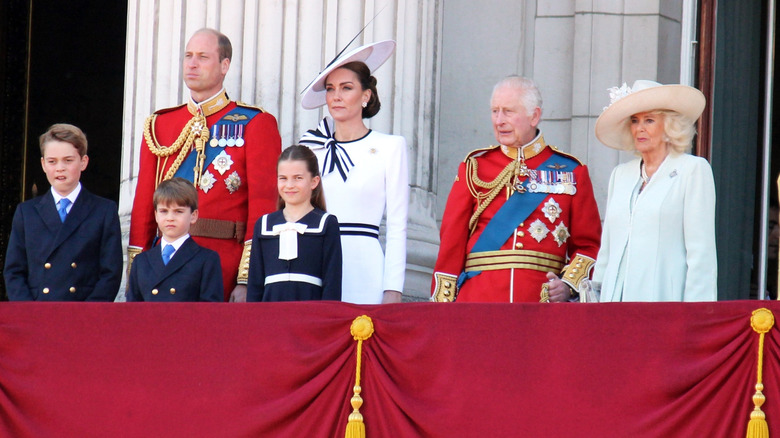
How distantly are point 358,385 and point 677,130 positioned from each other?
5.85 ft

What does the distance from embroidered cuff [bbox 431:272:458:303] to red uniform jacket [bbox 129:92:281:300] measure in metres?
0.82

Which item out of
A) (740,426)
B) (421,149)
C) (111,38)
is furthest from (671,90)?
(111,38)

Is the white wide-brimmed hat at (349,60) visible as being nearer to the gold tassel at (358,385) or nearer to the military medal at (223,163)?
the military medal at (223,163)

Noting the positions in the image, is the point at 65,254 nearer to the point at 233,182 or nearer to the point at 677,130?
the point at 233,182

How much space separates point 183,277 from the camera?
6.46 m

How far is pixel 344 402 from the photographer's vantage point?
5.73m

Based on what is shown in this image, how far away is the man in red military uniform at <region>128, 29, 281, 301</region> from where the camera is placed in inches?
277

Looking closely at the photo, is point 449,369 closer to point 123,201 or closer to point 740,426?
point 740,426

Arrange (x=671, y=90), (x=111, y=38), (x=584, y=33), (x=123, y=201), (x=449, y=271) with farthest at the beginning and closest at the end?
(x=111, y=38) < (x=584, y=33) < (x=123, y=201) < (x=449, y=271) < (x=671, y=90)

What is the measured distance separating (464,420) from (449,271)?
52.7 inches

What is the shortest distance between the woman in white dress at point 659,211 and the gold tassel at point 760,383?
2.13 ft

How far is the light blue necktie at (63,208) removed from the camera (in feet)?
22.0

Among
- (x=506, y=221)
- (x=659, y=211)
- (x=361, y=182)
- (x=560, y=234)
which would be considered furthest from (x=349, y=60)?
(x=659, y=211)

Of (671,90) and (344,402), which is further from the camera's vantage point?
(671,90)
